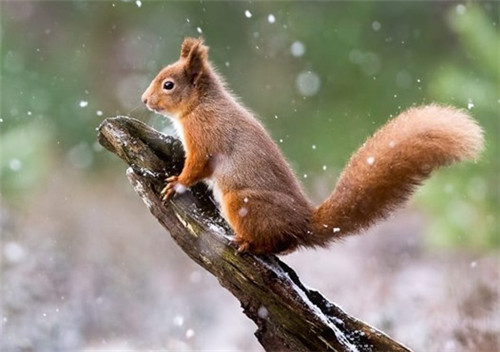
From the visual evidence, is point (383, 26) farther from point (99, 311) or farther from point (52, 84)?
point (99, 311)

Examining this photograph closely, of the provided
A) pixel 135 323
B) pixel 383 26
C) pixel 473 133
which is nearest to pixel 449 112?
pixel 473 133

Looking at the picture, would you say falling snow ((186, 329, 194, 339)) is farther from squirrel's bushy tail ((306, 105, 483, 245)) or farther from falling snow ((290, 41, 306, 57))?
squirrel's bushy tail ((306, 105, 483, 245))

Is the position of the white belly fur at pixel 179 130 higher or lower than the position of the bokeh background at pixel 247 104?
lower

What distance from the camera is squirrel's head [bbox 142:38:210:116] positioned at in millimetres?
1488

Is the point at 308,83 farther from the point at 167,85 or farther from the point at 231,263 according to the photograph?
the point at 231,263

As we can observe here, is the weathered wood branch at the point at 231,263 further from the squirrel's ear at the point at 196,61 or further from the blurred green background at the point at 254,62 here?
the blurred green background at the point at 254,62

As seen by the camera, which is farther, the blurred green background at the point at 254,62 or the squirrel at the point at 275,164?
the blurred green background at the point at 254,62

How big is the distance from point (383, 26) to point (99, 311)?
1.82m

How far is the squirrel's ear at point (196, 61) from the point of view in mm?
1487

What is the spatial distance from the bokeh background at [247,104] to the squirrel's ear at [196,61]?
1.72 metres

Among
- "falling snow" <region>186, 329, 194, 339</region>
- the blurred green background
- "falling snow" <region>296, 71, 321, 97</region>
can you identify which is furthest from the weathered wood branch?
"falling snow" <region>296, 71, 321, 97</region>

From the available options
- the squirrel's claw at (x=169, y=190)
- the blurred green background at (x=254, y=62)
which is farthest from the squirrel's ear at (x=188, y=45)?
the blurred green background at (x=254, y=62)

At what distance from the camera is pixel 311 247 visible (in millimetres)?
1443

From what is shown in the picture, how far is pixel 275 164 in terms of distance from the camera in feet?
4.78
